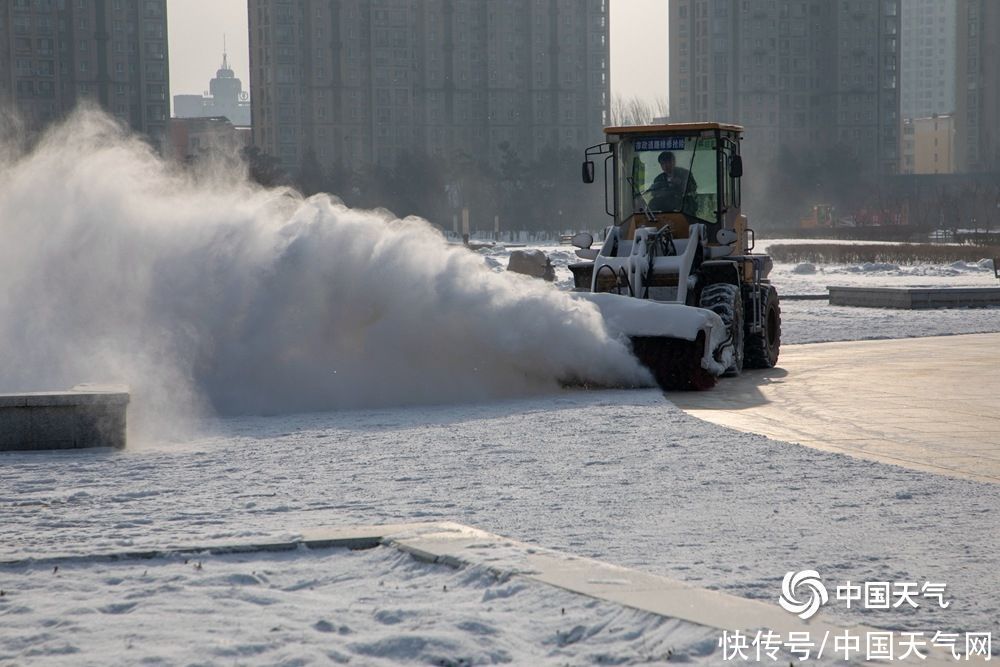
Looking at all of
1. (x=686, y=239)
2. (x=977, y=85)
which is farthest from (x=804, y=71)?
(x=686, y=239)

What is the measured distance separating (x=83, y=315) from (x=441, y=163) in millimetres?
118630

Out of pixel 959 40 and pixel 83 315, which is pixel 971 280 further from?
pixel 959 40

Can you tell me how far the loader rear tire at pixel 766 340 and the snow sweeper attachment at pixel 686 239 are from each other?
13mm

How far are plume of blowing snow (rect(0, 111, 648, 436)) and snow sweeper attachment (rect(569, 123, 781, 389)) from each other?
145cm

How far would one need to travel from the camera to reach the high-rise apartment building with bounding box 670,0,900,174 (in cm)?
15675

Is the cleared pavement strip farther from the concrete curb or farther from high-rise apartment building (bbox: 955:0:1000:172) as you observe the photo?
high-rise apartment building (bbox: 955:0:1000:172)

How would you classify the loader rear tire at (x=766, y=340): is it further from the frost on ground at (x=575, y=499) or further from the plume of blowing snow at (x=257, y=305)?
the frost on ground at (x=575, y=499)

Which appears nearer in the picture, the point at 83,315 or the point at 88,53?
the point at 83,315

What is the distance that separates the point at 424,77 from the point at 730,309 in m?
142

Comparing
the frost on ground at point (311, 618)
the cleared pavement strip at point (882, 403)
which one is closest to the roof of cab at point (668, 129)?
the cleared pavement strip at point (882, 403)

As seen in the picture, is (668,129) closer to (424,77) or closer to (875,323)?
(875,323)

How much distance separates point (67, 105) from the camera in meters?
134

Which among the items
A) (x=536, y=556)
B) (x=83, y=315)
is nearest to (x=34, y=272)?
(x=83, y=315)

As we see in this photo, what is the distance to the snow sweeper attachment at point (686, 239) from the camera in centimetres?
1772
